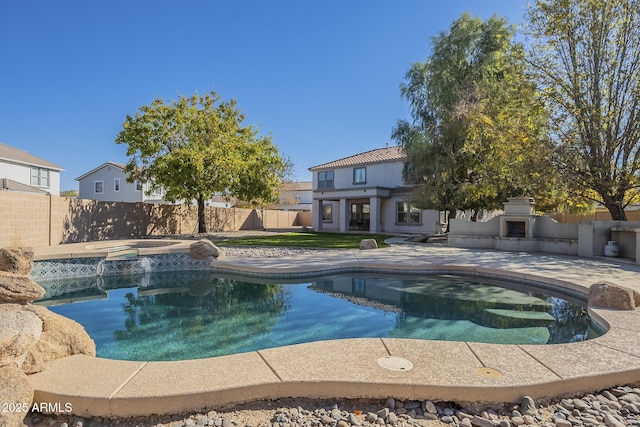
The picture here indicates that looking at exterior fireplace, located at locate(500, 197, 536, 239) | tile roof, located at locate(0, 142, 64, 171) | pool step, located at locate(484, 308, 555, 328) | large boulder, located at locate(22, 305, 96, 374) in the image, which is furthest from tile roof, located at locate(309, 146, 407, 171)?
large boulder, located at locate(22, 305, 96, 374)

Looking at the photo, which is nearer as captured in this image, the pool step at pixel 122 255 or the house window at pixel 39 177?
the pool step at pixel 122 255

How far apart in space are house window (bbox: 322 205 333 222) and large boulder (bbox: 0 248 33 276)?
2357 cm

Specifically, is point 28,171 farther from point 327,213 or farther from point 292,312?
point 292,312

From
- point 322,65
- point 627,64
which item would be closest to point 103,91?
point 322,65

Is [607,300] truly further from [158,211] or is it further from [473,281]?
[158,211]

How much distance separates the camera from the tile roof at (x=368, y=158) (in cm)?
2548

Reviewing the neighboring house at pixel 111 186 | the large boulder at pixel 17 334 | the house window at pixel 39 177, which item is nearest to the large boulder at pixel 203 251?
the large boulder at pixel 17 334

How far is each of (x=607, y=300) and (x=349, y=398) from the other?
4888 millimetres

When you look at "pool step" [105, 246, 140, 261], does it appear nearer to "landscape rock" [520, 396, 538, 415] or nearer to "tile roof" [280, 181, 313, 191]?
"landscape rock" [520, 396, 538, 415]

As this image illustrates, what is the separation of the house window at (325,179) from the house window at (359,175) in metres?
2.27

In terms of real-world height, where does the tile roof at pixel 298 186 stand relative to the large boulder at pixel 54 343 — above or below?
above

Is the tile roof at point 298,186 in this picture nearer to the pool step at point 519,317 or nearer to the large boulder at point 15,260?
the large boulder at point 15,260

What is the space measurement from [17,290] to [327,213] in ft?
84.1

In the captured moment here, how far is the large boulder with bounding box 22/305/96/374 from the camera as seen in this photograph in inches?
121
